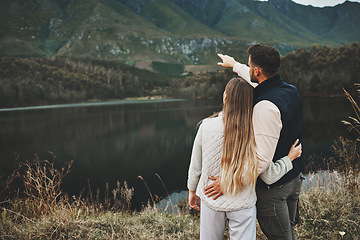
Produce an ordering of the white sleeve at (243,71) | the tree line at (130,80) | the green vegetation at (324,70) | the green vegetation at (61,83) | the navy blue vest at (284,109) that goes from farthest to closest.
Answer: the green vegetation at (61,83)
the tree line at (130,80)
the green vegetation at (324,70)
the white sleeve at (243,71)
the navy blue vest at (284,109)

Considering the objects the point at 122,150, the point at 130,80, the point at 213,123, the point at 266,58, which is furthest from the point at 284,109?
the point at 130,80

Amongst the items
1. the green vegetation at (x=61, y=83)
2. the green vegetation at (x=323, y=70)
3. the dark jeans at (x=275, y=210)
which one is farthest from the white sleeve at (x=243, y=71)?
the green vegetation at (x=61, y=83)

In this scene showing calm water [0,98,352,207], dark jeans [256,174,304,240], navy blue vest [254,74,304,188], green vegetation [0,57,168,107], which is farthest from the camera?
green vegetation [0,57,168,107]

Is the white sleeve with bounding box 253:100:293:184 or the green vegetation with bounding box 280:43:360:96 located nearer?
the white sleeve with bounding box 253:100:293:184

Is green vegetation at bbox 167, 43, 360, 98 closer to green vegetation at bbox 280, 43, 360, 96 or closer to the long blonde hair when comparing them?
green vegetation at bbox 280, 43, 360, 96

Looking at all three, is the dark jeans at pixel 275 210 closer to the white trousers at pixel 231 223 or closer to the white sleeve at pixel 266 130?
the white trousers at pixel 231 223

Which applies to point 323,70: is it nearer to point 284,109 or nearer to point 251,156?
point 284,109

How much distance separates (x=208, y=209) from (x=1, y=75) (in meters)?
113

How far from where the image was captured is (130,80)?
130 metres

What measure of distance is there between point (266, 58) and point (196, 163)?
2.96 ft

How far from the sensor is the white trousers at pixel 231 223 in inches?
68.9

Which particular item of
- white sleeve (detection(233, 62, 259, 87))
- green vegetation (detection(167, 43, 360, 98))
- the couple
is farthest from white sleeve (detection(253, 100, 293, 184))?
green vegetation (detection(167, 43, 360, 98))

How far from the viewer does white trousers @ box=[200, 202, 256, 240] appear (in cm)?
175

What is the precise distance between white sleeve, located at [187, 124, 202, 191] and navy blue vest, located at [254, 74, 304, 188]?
452 mm
